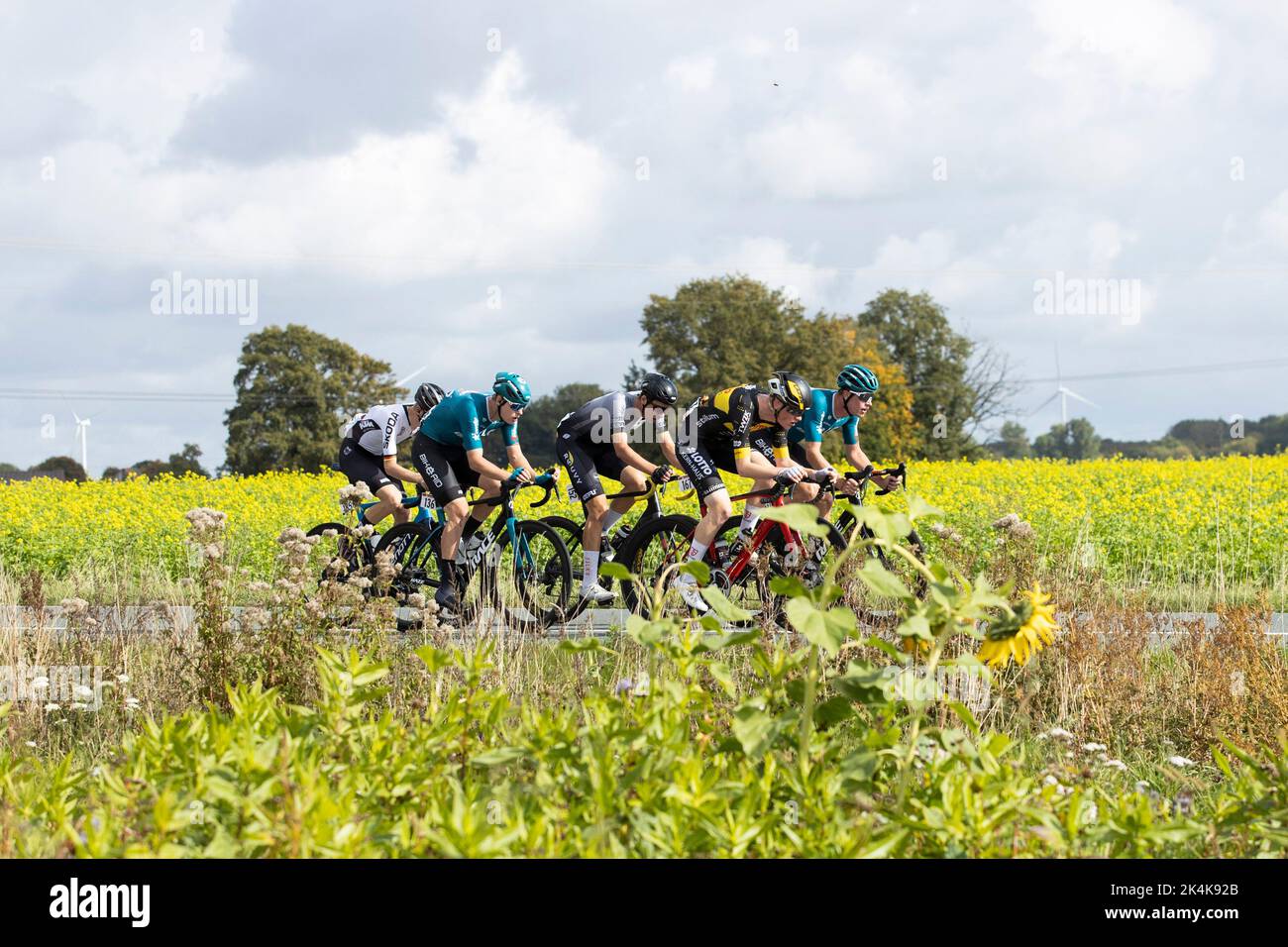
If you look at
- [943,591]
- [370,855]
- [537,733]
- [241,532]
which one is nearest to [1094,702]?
[943,591]

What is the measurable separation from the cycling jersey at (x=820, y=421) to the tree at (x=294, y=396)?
163ft

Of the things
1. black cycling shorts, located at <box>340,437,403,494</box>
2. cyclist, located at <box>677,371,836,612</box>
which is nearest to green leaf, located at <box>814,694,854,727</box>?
cyclist, located at <box>677,371,836,612</box>

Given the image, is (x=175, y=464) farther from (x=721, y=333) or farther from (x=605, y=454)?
(x=605, y=454)

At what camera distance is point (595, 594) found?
9.57m

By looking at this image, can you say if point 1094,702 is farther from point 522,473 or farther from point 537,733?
point 522,473

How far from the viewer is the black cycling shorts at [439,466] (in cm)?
993

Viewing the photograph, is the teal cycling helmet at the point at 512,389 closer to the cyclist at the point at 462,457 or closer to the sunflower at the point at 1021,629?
the cyclist at the point at 462,457

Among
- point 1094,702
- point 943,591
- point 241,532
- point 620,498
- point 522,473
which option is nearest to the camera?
point 943,591

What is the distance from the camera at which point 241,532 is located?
1455cm

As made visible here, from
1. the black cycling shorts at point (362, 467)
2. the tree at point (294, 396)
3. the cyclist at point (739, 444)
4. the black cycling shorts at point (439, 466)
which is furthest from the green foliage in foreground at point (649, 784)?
the tree at point (294, 396)

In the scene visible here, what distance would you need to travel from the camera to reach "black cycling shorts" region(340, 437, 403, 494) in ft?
35.1
